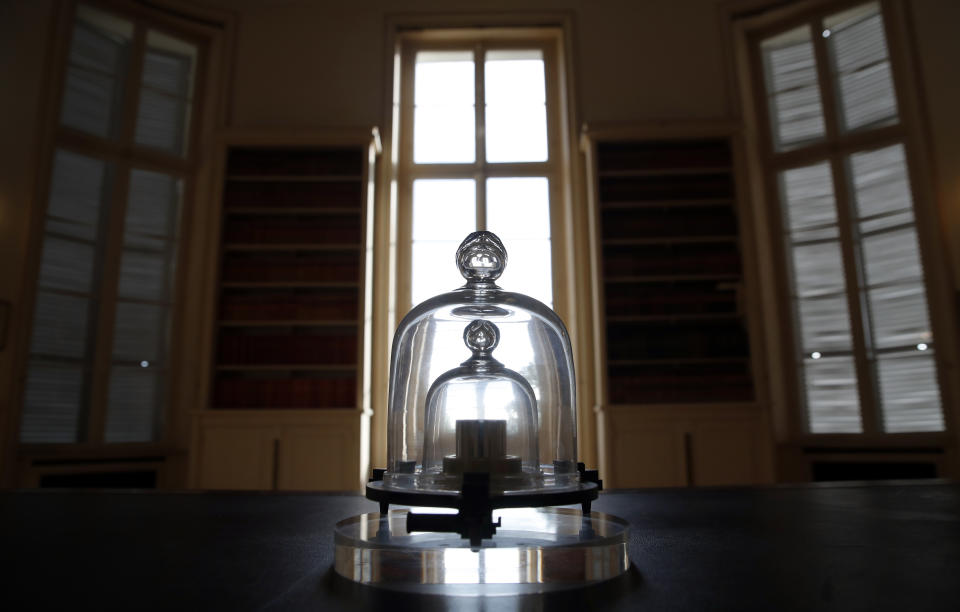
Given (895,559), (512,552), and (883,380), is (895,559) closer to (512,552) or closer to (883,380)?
A: (512,552)

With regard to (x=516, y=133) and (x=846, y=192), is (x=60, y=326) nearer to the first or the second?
(x=516, y=133)

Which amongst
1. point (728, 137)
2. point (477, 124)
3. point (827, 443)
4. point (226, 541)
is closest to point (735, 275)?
point (728, 137)

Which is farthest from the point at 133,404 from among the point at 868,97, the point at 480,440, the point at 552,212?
the point at 868,97

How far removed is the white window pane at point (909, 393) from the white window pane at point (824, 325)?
0.27m

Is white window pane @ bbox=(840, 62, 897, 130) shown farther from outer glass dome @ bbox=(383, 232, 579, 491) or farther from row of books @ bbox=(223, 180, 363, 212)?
outer glass dome @ bbox=(383, 232, 579, 491)

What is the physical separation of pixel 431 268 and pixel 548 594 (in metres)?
4.49

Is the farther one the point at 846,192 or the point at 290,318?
the point at 846,192

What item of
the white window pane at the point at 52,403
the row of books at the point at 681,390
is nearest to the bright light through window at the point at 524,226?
the row of books at the point at 681,390

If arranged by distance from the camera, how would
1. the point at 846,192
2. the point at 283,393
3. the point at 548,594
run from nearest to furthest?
the point at 548,594, the point at 283,393, the point at 846,192

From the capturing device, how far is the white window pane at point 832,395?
413 centimetres

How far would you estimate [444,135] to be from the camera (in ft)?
16.9

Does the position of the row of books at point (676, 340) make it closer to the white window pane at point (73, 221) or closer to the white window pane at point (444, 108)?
the white window pane at point (444, 108)

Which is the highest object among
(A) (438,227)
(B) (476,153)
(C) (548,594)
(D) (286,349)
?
(B) (476,153)

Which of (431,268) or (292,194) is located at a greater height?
(292,194)
